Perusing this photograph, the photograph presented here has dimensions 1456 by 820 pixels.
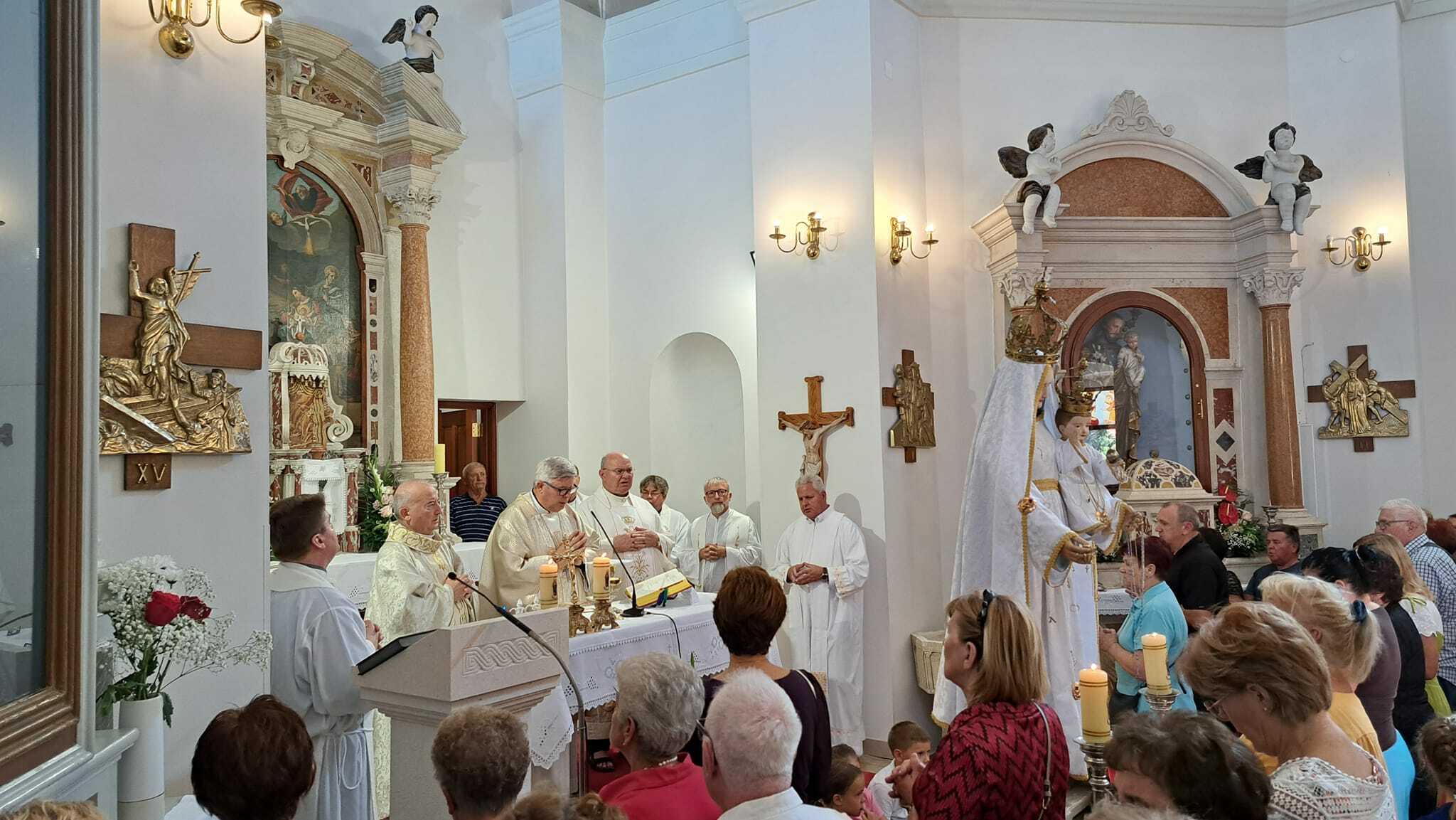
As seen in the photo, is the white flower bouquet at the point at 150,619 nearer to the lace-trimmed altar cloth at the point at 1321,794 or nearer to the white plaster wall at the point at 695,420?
the lace-trimmed altar cloth at the point at 1321,794

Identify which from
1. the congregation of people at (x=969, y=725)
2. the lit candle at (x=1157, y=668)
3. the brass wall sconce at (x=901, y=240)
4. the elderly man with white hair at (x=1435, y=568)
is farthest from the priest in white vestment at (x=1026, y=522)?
the lit candle at (x=1157, y=668)

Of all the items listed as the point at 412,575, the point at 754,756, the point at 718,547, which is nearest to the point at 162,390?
the point at 412,575

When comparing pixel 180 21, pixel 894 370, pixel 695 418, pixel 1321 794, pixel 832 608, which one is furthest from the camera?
pixel 695 418

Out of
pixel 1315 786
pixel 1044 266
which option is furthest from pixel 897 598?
pixel 1315 786

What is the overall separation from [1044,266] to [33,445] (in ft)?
24.9

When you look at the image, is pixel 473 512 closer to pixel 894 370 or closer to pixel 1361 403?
pixel 894 370

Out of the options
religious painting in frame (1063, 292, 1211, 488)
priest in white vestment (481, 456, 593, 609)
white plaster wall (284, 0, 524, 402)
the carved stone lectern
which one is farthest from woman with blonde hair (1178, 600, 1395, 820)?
white plaster wall (284, 0, 524, 402)

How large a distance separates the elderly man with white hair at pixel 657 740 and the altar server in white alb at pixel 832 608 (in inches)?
201

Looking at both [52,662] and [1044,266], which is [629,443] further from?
[52,662]

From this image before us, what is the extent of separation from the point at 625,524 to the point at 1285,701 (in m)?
5.95

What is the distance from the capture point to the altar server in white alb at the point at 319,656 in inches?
150

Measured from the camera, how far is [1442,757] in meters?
2.63

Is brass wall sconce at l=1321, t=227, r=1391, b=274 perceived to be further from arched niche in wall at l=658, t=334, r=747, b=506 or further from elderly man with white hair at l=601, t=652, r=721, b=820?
elderly man with white hair at l=601, t=652, r=721, b=820

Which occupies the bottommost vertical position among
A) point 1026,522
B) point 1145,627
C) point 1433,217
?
point 1145,627
